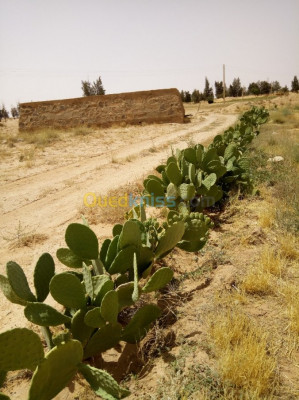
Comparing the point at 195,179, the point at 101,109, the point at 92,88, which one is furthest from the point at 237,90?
the point at 195,179

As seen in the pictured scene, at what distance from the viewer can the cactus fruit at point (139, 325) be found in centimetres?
163

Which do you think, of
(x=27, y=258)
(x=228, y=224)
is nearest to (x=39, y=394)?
(x=27, y=258)

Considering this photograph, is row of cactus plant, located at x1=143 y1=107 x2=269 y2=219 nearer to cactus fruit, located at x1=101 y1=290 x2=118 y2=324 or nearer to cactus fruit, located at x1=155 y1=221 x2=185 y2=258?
cactus fruit, located at x1=155 y1=221 x2=185 y2=258

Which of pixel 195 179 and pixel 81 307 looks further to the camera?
pixel 195 179

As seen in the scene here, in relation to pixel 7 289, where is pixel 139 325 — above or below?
below

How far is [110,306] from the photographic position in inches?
53.9

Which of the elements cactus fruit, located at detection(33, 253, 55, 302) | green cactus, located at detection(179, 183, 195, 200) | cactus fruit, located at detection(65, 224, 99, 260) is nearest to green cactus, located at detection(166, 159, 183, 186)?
green cactus, located at detection(179, 183, 195, 200)

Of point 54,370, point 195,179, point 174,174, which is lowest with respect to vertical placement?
point 54,370

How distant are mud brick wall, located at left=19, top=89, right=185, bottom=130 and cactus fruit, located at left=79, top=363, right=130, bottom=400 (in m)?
15.4

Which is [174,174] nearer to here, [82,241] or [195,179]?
[195,179]

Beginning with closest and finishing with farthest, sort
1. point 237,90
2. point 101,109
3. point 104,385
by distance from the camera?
point 104,385 < point 101,109 < point 237,90

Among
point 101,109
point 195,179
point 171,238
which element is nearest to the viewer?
point 171,238

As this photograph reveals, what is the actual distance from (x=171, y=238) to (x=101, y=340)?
851mm

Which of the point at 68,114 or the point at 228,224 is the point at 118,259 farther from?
the point at 68,114
